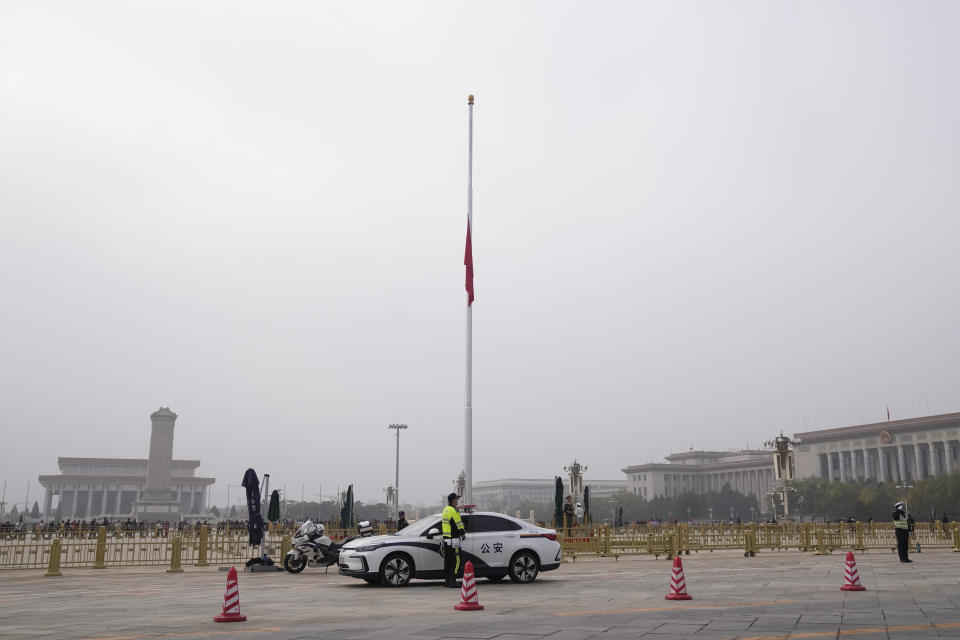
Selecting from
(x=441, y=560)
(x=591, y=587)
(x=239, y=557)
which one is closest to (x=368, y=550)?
(x=441, y=560)

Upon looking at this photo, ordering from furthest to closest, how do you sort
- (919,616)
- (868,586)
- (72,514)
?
(72,514), (868,586), (919,616)

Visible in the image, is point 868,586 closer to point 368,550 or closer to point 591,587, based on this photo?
point 591,587

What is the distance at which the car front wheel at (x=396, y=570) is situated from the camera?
604 inches

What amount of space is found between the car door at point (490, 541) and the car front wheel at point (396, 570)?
3.90 ft

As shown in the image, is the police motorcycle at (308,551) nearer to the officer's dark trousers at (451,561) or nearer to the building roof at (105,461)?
the officer's dark trousers at (451,561)

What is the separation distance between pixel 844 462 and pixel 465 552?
129765 millimetres

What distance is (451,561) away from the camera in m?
14.7

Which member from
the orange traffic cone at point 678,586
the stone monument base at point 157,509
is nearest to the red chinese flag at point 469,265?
the orange traffic cone at point 678,586

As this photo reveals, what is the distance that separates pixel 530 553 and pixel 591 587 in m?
1.53

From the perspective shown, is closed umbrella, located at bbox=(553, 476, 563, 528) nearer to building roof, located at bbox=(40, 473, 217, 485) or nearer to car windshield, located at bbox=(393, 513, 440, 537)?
car windshield, located at bbox=(393, 513, 440, 537)

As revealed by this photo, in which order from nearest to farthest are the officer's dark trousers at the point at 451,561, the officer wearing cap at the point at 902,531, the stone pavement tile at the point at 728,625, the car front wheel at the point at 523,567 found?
the stone pavement tile at the point at 728,625, the officer's dark trousers at the point at 451,561, the car front wheel at the point at 523,567, the officer wearing cap at the point at 902,531

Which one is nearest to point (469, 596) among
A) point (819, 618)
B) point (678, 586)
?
point (678, 586)

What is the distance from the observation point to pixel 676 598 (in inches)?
483

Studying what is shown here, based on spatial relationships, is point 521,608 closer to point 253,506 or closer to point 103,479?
point 253,506
